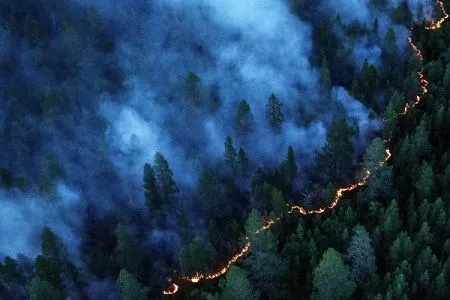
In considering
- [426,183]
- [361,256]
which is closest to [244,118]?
[426,183]

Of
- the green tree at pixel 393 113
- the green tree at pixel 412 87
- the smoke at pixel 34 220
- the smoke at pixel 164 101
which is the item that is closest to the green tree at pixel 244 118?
the smoke at pixel 164 101

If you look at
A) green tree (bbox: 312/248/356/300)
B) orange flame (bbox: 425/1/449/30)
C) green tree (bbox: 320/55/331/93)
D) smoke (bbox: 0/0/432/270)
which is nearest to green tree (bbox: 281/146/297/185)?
smoke (bbox: 0/0/432/270)

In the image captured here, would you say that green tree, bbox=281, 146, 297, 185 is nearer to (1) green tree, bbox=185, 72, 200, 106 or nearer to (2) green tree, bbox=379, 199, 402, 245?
(2) green tree, bbox=379, 199, 402, 245

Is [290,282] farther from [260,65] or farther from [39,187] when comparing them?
[260,65]

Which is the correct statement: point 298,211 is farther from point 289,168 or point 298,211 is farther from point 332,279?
point 332,279

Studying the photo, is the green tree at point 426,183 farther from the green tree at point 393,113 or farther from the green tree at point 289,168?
the green tree at point 289,168
